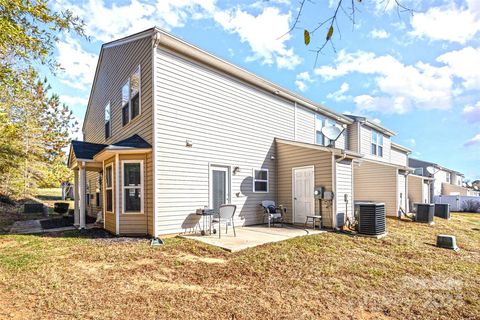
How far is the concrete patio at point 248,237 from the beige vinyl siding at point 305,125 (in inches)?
206

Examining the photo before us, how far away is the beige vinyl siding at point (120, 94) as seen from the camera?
7.96 meters

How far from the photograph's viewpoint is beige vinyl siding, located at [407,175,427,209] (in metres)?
16.9

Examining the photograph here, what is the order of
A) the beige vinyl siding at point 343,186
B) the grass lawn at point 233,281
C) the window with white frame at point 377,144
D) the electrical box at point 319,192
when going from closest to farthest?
the grass lawn at point 233,281, the beige vinyl siding at point 343,186, the electrical box at point 319,192, the window with white frame at point 377,144

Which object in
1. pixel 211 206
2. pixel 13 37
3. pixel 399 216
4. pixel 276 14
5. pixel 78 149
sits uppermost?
pixel 13 37

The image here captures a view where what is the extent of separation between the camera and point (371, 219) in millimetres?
8648

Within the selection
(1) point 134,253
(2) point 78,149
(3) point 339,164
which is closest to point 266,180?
(3) point 339,164

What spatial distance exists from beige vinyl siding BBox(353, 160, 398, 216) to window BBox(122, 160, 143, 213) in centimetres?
1024

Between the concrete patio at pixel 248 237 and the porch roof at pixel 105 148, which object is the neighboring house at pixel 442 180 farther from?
the porch roof at pixel 105 148

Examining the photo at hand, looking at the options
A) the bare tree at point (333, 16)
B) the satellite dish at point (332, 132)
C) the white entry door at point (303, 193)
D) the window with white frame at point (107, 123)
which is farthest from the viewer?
the window with white frame at point (107, 123)

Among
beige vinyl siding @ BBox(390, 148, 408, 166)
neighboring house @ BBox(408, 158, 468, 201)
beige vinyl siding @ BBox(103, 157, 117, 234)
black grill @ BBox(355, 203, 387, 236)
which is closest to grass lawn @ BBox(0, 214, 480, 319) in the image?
beige vinyl siding @ BBox(103, 157, 117, 234)

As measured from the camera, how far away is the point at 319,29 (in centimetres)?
213

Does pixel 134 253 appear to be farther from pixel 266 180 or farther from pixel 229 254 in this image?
pixel 266 180

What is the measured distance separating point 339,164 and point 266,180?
9.47ft

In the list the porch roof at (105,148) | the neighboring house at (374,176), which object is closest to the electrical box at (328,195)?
the neighboring house at (374,176)
